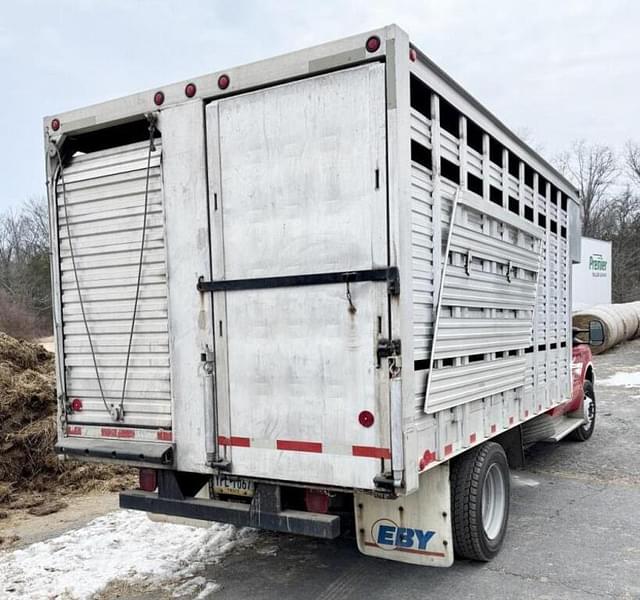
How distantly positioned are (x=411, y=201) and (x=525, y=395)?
285cm

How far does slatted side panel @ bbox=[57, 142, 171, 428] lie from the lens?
13.8 ft

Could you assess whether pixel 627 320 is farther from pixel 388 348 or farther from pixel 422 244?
pixel 388 348

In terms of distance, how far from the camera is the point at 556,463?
771cm

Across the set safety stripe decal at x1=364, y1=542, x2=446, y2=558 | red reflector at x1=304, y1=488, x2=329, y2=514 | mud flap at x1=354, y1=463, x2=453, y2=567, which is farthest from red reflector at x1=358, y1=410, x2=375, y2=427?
safety stripe decal at x1=364, y1=542, x2=446, y2=558

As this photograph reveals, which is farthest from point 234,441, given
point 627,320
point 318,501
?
point 627,320

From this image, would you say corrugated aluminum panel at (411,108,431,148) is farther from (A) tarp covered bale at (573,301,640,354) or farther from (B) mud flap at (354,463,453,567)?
(A) tarp covered bale at (573,301,640,354)

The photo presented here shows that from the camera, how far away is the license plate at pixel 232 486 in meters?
3.97

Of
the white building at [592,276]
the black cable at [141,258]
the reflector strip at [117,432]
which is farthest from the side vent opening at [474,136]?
the white building at [592,276]

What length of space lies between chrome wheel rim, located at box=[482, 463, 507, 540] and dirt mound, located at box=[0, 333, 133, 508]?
4285mm

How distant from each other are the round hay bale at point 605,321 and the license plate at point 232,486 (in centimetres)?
1770

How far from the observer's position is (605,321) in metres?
19.2

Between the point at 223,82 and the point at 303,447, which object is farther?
the point at 223,82

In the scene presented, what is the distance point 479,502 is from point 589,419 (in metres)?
5.16

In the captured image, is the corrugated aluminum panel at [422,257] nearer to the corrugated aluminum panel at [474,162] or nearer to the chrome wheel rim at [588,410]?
the corrugated aluminum panel at [474,162]
